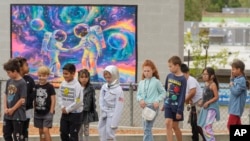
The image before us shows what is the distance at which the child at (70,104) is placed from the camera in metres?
12.7

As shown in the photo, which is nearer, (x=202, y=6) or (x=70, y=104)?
(x=70, y=104)

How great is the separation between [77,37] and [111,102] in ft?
16.5

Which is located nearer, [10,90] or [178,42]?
[10,90]

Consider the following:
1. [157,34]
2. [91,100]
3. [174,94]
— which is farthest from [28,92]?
[157,34]

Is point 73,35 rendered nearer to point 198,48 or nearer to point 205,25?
point 198,48

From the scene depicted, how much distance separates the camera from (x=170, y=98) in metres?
13.2

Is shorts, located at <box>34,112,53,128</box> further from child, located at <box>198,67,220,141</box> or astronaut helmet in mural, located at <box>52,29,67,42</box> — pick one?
astronaut helmet in mural, located at <box>52,29,67,42</box>

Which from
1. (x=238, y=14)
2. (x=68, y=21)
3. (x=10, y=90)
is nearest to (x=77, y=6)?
(x=68, y=21)

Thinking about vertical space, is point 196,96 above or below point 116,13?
below

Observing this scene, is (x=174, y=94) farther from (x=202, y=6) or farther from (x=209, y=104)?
(x=202, y=6)

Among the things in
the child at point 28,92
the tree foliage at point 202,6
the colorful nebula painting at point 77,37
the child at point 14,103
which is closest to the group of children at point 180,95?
the child at point 28,92

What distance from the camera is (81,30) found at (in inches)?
692

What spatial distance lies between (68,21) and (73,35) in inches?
13.7

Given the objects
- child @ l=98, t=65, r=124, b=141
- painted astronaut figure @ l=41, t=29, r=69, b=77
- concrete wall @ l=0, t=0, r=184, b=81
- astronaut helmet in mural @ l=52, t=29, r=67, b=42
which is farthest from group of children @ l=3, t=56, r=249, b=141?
astronaut helmet in mural @ l=52, t=29, r=67, b=42
